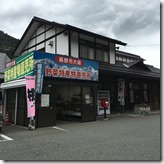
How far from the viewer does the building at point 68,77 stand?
10062mm

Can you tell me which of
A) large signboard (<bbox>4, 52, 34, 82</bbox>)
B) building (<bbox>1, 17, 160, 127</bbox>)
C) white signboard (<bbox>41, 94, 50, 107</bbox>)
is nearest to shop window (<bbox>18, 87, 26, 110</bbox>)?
building (<bbox>1, 17, 160, 127</bbox>)

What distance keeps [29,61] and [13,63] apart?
8.77ft

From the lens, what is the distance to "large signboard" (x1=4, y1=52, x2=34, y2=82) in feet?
32.2

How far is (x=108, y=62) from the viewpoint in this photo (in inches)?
642

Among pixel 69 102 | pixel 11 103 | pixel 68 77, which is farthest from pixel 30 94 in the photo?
pixel 69 102

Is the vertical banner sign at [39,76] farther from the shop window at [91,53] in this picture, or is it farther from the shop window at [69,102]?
the shop window at [91,53]

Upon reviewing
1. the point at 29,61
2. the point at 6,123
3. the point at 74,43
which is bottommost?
the point at 6,123

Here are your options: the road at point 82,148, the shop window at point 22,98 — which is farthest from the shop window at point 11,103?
the road at point 82,148

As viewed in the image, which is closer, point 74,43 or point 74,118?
point 74,118

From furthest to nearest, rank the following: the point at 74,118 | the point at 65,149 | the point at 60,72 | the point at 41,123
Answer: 1. the point at 74,118
2. the point at 60,72
3. the point at 41,123
4. the point at 65,149

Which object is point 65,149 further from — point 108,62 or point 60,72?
point 108,62

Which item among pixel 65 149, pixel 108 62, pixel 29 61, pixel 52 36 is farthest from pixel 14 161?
pixel 108 62

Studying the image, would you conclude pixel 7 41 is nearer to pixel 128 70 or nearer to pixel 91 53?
pixel 91 53

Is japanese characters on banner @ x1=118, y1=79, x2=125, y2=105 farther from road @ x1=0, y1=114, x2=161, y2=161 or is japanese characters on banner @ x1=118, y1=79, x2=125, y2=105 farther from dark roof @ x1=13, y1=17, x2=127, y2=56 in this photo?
road @ x1=0, y1=114, x2=161, y2=161
